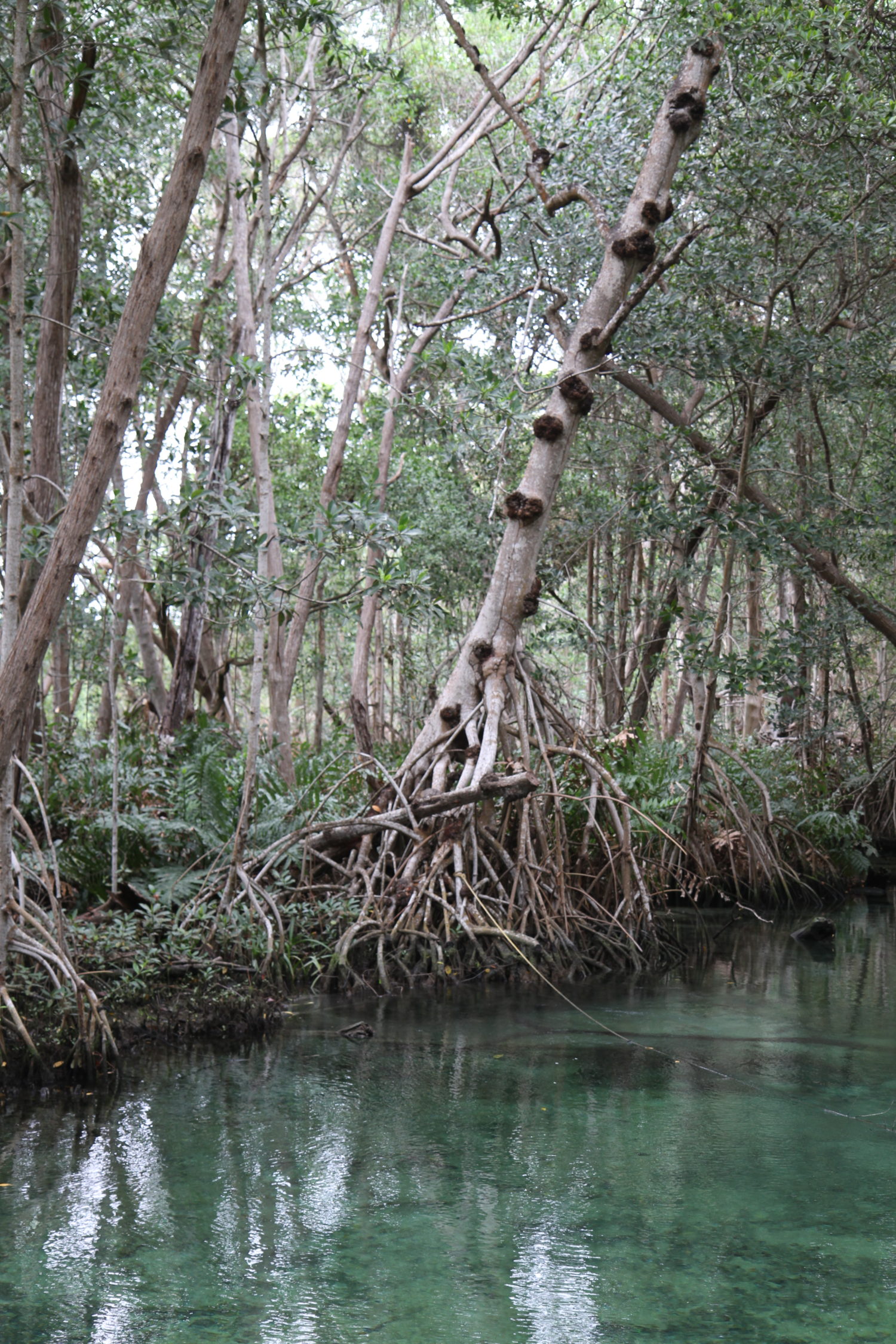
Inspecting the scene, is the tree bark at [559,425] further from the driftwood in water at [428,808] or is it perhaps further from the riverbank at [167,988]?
the riverbank at [167,988]

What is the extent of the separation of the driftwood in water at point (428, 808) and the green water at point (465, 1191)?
1092mm

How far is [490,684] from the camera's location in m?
6.56

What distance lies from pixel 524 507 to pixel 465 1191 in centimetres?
412

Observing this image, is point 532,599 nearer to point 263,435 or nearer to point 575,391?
point 575,391

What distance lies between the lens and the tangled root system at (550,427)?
6.68m

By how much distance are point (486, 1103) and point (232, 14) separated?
3815 millimetres

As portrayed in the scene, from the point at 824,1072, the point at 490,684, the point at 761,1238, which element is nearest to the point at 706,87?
the point at 490,684

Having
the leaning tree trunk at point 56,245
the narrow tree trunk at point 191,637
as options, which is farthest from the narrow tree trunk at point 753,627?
the leaning tree trunk at point 56,245

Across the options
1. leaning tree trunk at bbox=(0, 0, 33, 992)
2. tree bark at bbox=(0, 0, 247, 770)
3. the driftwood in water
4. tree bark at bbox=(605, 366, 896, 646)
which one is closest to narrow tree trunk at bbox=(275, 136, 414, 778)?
tree bark at bbox=(605, 366, 896, 646)

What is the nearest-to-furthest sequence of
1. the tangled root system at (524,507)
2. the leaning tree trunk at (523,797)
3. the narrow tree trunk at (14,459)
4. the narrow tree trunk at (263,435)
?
the narrow tree trunk at (14,459) < the leaning tree trunk at (523,797) < the narrow tree trunk at (263,435) < the tangled root system at (524,507)

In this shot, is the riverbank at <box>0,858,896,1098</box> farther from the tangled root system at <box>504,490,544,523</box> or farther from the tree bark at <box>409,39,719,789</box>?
the tangled root system at <box>504,490,544,523</box>

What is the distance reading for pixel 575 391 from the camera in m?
6.72

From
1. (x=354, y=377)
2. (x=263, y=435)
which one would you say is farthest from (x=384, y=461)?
(x=263, y=435)

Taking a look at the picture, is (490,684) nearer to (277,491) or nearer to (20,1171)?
(20,1171)
